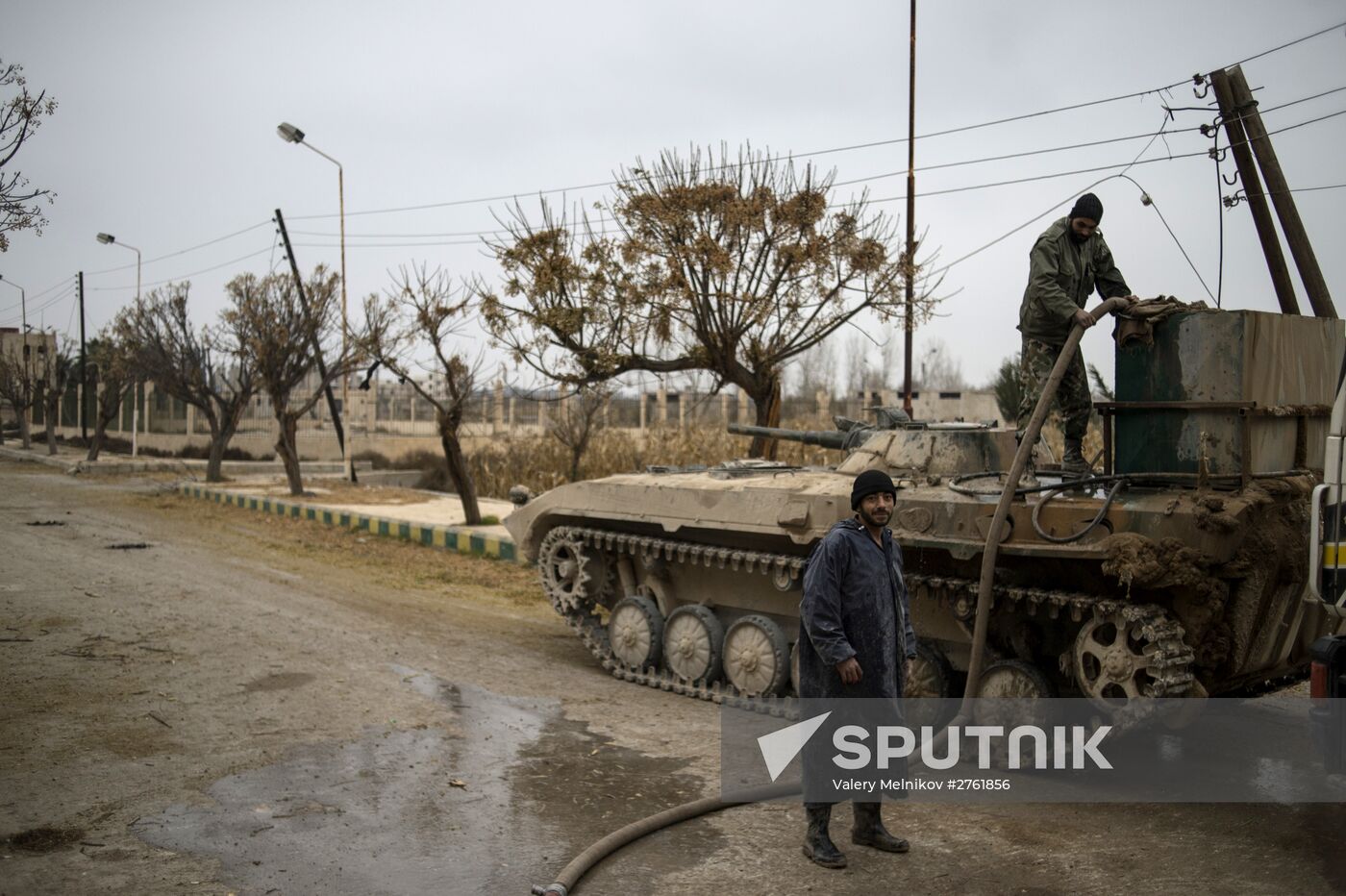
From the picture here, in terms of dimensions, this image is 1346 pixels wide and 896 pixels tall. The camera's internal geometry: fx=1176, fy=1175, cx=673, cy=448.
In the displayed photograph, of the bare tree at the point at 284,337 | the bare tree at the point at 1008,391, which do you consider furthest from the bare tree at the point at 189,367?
the bare tree at the point at 1008,391

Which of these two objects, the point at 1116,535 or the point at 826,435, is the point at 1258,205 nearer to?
→ the point at 826,435

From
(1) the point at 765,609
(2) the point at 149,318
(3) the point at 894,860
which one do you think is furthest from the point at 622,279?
(2) the point at 149,318

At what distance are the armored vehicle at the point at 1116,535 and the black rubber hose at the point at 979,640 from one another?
35 cm

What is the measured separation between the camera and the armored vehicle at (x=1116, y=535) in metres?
5.78

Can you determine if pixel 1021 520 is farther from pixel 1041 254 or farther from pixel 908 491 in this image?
pixel 1041 254

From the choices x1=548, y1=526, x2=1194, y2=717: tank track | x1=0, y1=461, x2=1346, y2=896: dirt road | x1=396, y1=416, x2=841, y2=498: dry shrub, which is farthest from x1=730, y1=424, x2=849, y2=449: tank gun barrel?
x1=396, y1=416, x2=841, y2=498: dry shrub

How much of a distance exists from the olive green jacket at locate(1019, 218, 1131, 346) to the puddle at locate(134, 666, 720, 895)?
323 centimetres

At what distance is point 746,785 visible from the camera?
591 centimetres

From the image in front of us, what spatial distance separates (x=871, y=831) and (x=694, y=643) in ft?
11.0

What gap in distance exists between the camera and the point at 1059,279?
22.2 feet

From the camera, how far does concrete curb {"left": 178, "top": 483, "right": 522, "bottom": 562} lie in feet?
48.5
